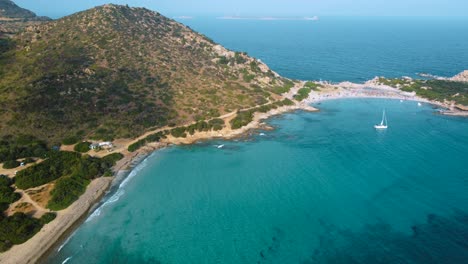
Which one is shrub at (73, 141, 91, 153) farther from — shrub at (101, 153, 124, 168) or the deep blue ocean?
the deep blue ocean

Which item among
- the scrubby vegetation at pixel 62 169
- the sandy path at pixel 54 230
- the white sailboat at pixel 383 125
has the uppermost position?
the white sailboat at pixel 383 125

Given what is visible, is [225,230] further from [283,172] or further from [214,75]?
[214,75]

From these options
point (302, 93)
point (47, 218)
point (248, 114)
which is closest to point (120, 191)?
point (47, 218)

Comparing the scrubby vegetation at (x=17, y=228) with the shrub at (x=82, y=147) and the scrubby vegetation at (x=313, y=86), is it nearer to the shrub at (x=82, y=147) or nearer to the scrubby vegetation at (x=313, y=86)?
the shrub at (x=82, y=147)

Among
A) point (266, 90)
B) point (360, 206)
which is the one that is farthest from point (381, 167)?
point (266, 90)

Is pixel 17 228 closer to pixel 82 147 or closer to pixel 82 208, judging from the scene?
pixel 82 208

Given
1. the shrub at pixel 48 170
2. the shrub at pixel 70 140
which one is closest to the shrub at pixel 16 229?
the shrub at pixel 48 170

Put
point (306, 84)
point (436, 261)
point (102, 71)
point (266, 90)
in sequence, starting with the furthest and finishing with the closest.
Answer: point (306, 84) < point (266, 90) < point (102, 71) < point (436, 261)
